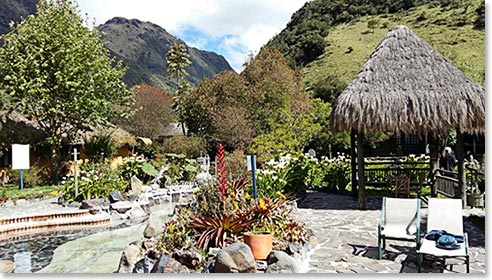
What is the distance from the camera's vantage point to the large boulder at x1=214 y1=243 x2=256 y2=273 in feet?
15.3

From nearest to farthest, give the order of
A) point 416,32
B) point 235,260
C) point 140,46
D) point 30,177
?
point 235,260 < point 30,177 < point 416,32 < point 140,46

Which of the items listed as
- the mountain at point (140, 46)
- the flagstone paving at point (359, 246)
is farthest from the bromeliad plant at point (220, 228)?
the mountain at point (140, 46)

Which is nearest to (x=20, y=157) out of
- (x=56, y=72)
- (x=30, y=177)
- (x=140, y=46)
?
(x=30, y=177)

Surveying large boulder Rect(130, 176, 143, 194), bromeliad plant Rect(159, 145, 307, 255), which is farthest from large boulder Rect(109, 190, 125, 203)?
bromeliad plant Rect(159, 145, 307, 255)

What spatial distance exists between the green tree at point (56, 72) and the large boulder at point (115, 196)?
5.22 meters

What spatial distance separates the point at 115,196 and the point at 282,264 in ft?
22.6

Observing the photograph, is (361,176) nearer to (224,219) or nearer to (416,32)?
(224,219)

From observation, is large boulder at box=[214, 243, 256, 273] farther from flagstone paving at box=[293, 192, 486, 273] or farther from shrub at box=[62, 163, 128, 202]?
shrub at box=[62, 163, 128, 202]

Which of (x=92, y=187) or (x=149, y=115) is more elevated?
(x=149, y=115)

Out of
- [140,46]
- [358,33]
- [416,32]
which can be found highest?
[358,33]

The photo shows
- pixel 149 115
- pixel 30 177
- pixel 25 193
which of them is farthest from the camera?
pixel 149 115

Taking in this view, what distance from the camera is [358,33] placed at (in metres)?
21.1

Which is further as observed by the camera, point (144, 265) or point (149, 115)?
point (149, 115)

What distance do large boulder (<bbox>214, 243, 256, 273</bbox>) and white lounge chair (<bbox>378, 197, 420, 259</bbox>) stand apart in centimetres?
179
